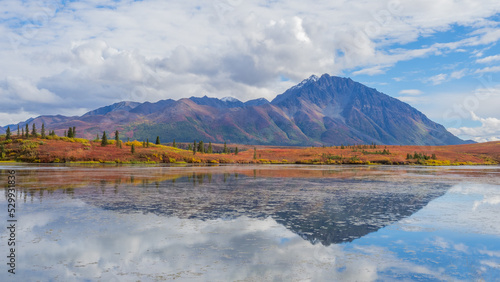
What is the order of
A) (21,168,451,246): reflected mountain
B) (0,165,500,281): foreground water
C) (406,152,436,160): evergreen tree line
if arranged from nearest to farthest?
(0,165,500,281): foreground water
(21,168,451,246): reflected mountain
(406,152,436,160): evergreen tree line

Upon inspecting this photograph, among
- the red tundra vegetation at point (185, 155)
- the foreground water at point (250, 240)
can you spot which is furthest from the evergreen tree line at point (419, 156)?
the foreground water at point (250, 240)

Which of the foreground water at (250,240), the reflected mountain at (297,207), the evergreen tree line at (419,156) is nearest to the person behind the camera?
the foreground water at (250,240)

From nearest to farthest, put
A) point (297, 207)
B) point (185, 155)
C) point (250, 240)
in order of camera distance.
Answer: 1. point (250, 240)
2. point (297, 207)
3. point (185, 155)

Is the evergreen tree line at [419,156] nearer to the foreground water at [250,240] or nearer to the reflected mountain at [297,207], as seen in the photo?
the reflected mountain at [297,207]

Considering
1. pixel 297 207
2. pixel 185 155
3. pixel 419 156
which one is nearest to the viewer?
pixel 297 207

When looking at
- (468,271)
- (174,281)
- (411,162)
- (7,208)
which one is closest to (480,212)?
(468,271)

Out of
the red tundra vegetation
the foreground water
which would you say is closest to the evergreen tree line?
the red tundra vegetation

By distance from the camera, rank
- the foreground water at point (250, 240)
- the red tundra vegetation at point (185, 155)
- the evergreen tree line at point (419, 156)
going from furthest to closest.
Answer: the evergreen tree line at point (419, 156) → the red tundra vegetation at point (185, 155) → the foreground water at point (250, 240)

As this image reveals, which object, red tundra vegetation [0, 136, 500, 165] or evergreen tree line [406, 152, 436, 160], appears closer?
red tundra vegetation [0, 136, 500, 165]

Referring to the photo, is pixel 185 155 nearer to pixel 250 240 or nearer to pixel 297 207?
pixel 297 207

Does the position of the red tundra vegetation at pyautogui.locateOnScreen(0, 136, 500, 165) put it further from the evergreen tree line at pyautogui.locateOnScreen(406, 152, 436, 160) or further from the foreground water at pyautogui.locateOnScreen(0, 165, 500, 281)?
the foreground water at pyautogui.locateOnScreen(0, 165, 500, 281)

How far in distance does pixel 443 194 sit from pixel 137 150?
108010mm

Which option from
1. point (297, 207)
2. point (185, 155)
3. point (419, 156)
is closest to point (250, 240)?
point (297, 207)

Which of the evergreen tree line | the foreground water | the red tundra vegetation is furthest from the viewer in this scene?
the evergreen tree line
